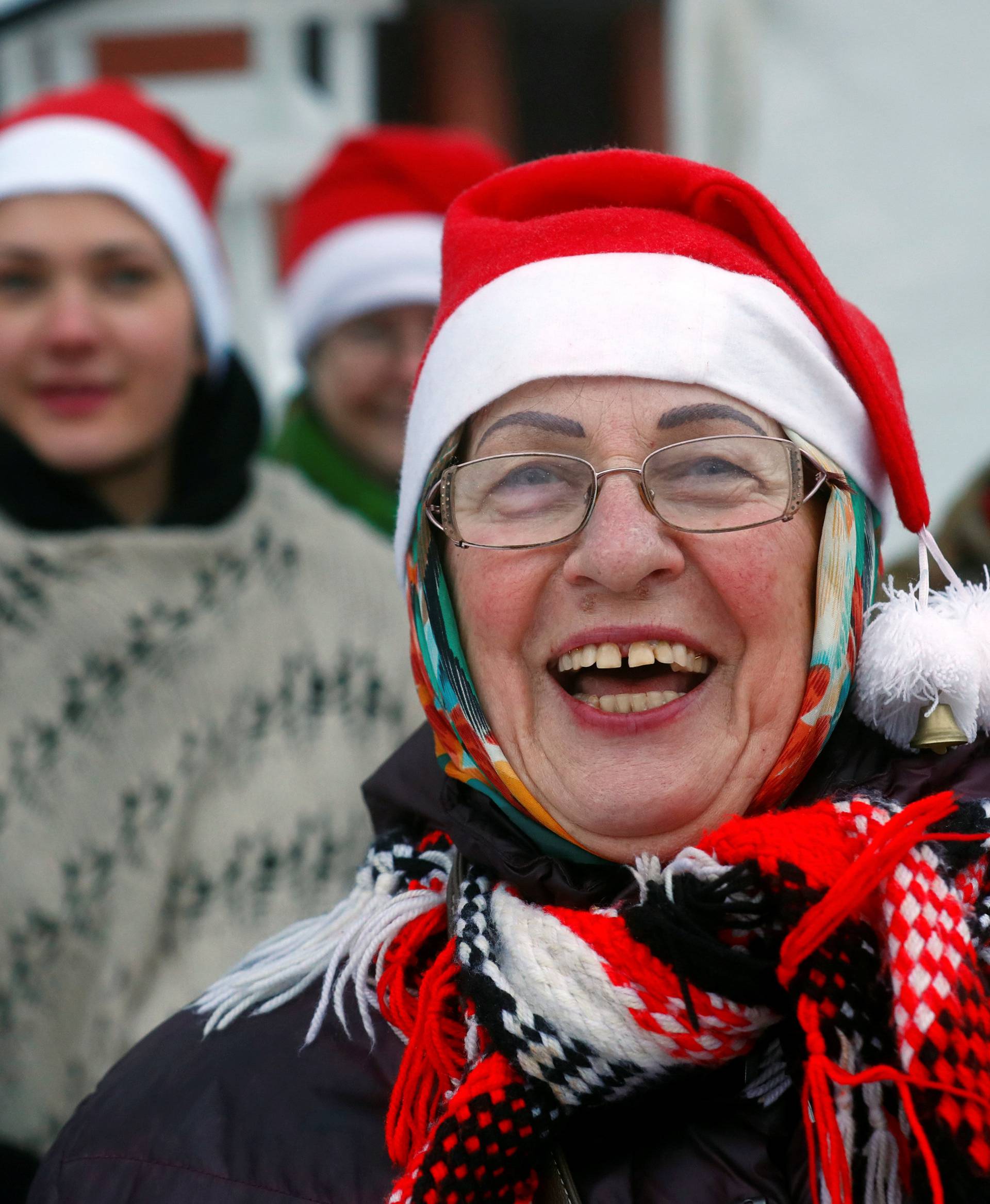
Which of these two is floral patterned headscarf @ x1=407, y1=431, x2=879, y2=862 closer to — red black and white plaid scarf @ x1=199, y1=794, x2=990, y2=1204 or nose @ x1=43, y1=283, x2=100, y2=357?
red black and white plaid scarf @ x1=199, y1=794, x2=990, y2=1204

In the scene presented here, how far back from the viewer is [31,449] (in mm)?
3299

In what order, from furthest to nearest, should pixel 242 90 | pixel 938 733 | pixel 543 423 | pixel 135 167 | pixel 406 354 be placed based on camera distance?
pixel 242 90 < pixel 406 354 < pixel 135 167 < pixel 543 423 < pixel 938 733

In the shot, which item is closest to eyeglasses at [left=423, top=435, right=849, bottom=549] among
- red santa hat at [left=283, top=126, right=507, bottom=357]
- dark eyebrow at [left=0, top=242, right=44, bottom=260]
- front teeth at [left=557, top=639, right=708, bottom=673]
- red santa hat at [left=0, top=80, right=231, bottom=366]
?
front teeth at [left=557, top=639, right=708, bottom=673]

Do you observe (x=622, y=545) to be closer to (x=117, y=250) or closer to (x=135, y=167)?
(x=117, y=250)

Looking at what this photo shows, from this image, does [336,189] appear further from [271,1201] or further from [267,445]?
[271,1201]

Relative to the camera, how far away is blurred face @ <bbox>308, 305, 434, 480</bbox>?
4.30 metres

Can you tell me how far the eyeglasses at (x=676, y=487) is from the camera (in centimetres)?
162

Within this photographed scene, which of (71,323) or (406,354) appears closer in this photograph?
(71,323)

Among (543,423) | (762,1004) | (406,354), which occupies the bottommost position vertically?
(762,1004)

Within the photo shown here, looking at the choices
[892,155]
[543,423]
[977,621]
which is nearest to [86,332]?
[543,423]

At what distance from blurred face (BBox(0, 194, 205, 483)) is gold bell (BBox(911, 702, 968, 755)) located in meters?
2.28

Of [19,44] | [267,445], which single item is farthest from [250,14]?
[267,445]

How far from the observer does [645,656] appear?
5.32 feet

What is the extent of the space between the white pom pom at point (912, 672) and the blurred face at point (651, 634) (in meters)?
0.08
